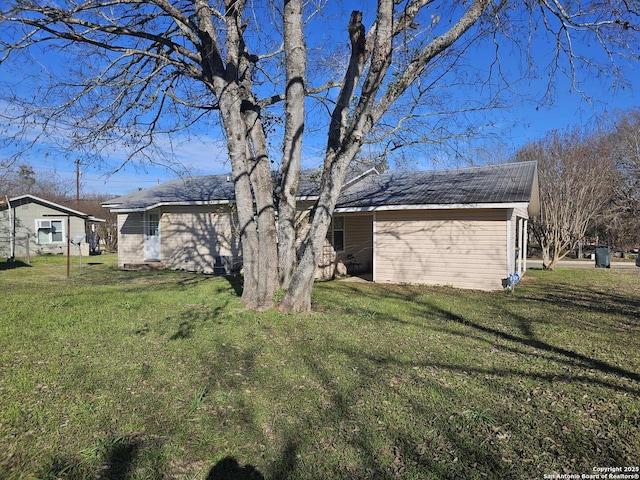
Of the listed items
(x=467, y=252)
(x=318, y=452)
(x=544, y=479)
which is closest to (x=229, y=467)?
(x=318, y=452)

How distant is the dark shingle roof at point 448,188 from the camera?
10781mm

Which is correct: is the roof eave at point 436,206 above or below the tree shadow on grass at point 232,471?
above

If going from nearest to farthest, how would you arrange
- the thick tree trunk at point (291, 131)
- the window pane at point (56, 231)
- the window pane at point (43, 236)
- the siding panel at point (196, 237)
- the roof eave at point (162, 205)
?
the thick tree trunk at point (291, 131), the roof eave at point (162, 205), the siding panel at point (196, 237), the window pane at point (43, 236), the window pane at point (56, 231)

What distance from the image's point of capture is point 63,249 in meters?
22.3

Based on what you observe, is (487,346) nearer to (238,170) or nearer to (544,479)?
(544,479)

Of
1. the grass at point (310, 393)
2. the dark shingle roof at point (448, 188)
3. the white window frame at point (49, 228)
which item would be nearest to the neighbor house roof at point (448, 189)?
the dark shingle roof at point (448, 188)

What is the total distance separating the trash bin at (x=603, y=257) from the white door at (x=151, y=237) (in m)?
19.8

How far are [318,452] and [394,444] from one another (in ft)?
2.00

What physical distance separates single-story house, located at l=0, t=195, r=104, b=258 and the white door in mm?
5927

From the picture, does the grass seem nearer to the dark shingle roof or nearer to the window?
the dark shingle roof

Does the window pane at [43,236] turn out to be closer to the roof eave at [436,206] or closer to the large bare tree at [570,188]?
the roof eave at [436,206]

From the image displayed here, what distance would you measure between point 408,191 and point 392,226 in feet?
4.46

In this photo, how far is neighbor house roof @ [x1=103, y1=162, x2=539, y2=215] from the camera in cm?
1086

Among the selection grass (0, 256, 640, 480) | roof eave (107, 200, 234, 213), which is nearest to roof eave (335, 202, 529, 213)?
grass (0, 256, 640, 480)
